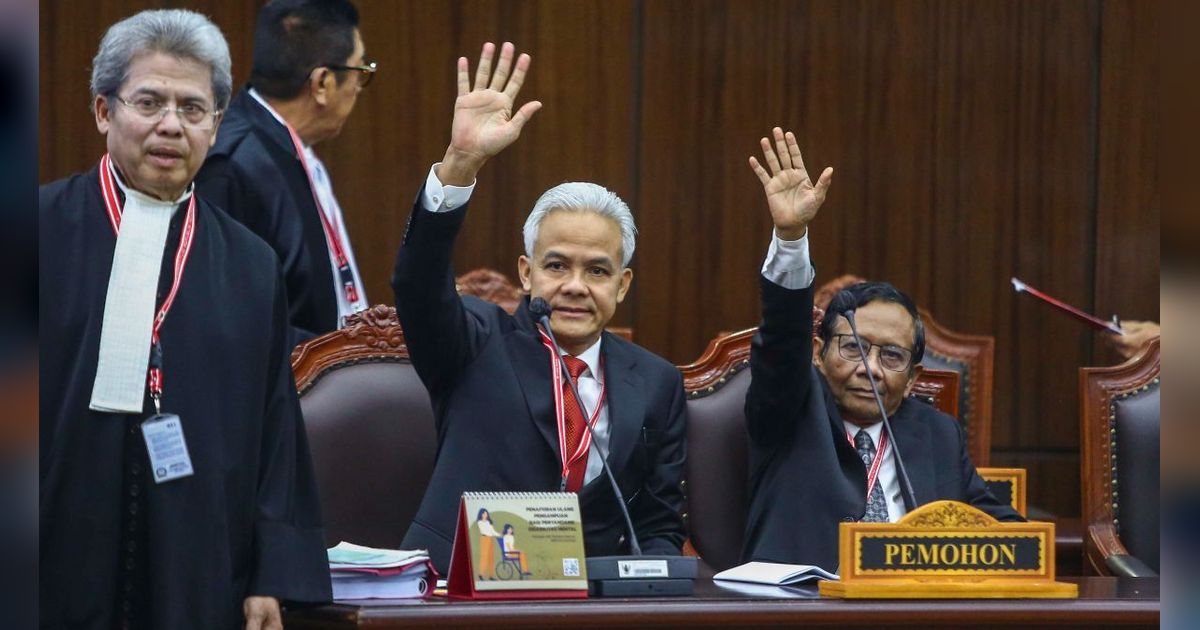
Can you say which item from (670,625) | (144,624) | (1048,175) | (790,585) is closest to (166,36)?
(144,624)

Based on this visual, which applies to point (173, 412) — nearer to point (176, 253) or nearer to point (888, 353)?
point (176, 253)

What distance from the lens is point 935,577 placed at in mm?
2338

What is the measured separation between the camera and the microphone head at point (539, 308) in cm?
261

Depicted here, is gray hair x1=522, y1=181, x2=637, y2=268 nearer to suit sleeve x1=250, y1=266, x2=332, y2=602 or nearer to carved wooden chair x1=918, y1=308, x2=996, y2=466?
suit sleeve x1=250, y1=266, x2=332, y2=602

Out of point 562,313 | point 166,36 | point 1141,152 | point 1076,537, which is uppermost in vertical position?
point 1141,152

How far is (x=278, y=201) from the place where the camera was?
346 centimetres

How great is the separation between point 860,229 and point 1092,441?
1690 millimetres

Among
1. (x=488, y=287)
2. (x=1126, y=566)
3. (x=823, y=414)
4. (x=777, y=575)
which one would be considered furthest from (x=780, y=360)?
(x=488, y=287)

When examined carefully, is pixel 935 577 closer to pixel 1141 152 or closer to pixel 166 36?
pixel 166 36

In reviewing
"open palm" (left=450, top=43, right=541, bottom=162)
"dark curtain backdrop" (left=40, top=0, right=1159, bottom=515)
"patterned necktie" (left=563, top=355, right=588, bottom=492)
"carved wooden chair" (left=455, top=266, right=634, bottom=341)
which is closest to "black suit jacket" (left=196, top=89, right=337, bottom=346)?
"carved wooden chair" (left=455, top=266, right=634, bottom=341)

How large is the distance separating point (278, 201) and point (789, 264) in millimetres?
1247

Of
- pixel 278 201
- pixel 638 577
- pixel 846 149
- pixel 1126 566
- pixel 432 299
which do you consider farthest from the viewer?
pixel 846 149

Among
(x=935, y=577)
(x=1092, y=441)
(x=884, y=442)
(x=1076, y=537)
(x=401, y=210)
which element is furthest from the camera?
(x=401, y=210)

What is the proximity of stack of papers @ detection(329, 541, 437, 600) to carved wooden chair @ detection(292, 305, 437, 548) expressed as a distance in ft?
1.94
